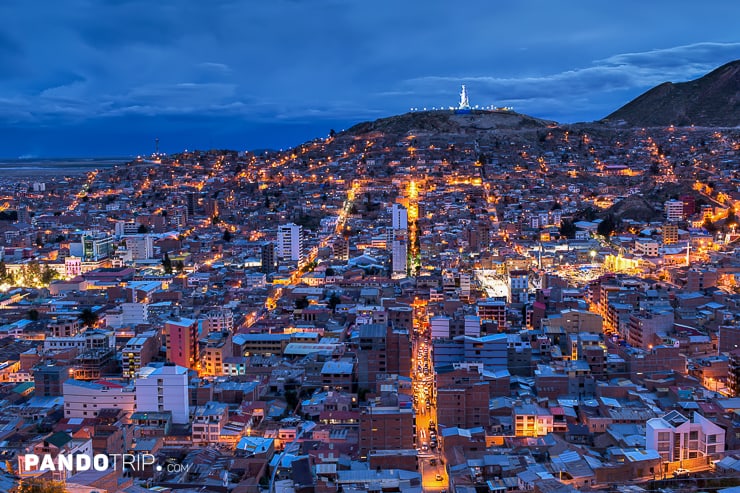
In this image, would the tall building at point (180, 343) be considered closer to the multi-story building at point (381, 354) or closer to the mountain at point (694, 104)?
the multi-story building at point (381, 354)

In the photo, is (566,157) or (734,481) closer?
(734,481)

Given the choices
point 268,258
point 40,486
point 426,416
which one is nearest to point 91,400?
point 40,486

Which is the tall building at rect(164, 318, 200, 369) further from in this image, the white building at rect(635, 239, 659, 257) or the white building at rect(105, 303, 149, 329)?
the white building at rect(635, 239, 659, 257)

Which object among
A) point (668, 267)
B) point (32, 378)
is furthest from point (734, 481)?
point (668, 267)

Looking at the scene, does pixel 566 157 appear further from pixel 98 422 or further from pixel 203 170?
pixel 98 422

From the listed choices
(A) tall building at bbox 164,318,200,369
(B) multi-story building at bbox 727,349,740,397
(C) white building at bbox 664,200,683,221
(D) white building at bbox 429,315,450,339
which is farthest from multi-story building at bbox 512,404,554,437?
(C) white building at bbox 664,200,683,221
